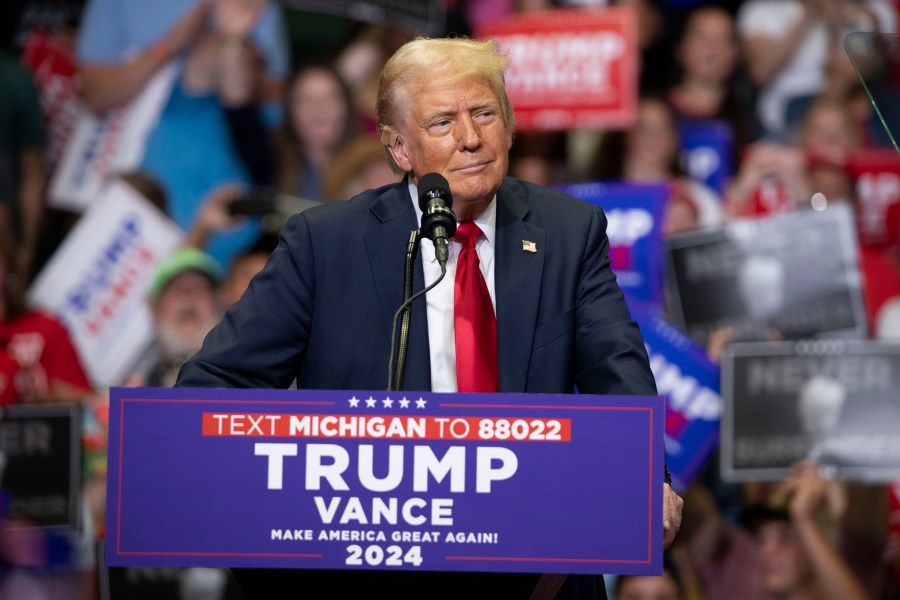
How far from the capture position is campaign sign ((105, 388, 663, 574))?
1953 mm

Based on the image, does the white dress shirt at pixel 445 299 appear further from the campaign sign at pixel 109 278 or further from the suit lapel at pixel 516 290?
the campaign sign at pixel 109 278

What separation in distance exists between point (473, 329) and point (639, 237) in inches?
138

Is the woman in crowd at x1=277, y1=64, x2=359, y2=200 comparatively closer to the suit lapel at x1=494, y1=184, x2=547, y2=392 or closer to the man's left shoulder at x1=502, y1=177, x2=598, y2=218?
the man's left shoulder at x1=502, y1=177, x2=598, y2=218

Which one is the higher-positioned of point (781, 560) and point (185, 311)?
point (185, 311)

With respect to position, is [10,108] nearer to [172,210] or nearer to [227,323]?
[172,210]

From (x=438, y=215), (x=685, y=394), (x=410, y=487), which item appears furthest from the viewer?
(x=685, y=394)

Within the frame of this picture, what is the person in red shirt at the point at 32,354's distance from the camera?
215 inches

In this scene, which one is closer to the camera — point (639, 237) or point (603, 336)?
point (603, 336)

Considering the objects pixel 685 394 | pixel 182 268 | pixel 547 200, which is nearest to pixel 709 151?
pixel 685 394

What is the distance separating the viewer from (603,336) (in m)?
2.35

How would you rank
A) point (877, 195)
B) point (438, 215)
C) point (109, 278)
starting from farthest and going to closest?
point (109, 278), point (877, 195), point (438, 215)

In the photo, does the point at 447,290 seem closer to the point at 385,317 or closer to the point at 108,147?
the point at 385,317

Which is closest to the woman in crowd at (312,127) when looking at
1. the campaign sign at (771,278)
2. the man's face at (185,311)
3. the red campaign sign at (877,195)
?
the man's face at (185,311)

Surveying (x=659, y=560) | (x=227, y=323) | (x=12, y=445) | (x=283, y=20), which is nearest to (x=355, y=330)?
(x=227, y=323)
